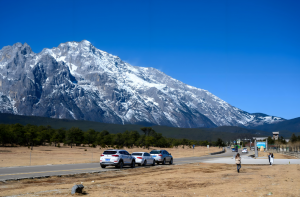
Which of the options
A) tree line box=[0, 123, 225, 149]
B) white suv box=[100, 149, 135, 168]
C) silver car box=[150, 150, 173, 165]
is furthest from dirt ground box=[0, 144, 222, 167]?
white suv box=[100, 149, 135, 168]

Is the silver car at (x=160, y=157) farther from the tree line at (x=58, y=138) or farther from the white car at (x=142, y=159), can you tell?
the tree line at (x=58, y=138)

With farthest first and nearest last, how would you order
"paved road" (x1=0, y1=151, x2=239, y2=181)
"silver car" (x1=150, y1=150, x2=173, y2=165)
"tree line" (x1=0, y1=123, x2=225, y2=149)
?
"tree line" (x1=0, y1=123, x2=225, y2=149) → "silver car" (x1=150, y1=150, x2=173, y2=165) → "paved road" (x1=0, y1=151, x2=239, y2=181)

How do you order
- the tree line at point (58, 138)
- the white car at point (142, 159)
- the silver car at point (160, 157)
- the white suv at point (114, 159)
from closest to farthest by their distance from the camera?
1. the white suv at point (114, 159)
2. the white car at point (142, 159)
3. the silver car at point (160, 157)
4. the tree line at point (58, 138)

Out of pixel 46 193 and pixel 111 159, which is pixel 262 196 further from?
pixel 111 159

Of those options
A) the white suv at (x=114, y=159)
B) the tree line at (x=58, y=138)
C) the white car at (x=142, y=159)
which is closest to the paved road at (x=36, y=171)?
the white suv at (x=114, y=159)

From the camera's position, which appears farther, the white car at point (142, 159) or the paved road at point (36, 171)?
the white car at point (142, 159)

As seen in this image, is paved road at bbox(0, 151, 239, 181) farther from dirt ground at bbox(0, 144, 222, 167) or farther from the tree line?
the tree line

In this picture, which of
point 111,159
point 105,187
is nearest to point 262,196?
point 105,187

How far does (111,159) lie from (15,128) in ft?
200

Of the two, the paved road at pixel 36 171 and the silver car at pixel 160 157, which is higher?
the silver car at pixel 160 157

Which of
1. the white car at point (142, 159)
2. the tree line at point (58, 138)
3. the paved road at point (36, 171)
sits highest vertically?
the tree line at point (58, 138)

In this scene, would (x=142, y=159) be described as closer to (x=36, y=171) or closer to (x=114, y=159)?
(x=114, y=159)

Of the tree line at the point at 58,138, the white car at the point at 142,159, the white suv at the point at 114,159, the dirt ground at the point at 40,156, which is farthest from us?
the tree line at the point at 58,138

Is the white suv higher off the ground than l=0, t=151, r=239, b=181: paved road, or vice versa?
the white suv
